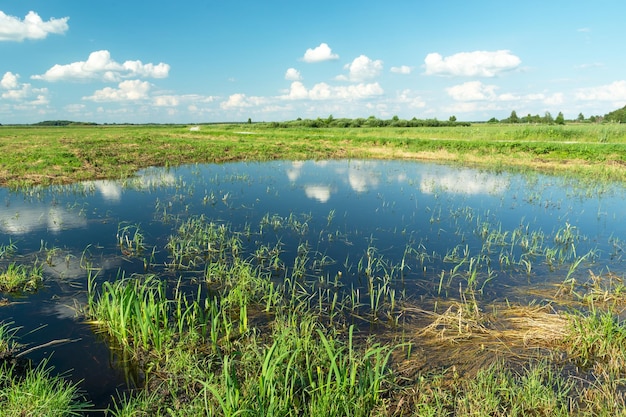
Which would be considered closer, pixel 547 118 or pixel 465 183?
pixel 465 183

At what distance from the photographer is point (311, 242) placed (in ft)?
37.8

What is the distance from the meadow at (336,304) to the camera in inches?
188

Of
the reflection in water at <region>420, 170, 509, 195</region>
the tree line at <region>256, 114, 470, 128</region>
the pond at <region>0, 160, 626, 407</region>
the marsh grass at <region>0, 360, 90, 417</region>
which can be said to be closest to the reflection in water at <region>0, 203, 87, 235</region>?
the pond at <region>0, 160, 626, 407</region>

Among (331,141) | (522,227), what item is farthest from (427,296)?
(331,141)

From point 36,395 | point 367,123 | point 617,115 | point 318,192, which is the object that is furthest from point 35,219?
point 617,115

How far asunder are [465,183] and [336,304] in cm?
1715

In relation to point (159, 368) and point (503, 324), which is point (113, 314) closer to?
point (159, 368)

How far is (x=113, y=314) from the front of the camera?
20.5ft

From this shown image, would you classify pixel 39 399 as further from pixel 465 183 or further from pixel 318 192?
pixel 465 183

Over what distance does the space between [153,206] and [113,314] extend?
10.4 meters

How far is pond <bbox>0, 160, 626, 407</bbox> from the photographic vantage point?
7.44 m

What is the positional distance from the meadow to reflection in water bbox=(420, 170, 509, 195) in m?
0.72

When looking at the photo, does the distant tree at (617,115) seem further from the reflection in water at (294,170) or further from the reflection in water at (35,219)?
the reflection in water at (35,219)

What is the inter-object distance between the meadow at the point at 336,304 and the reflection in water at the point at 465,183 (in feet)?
2.35
